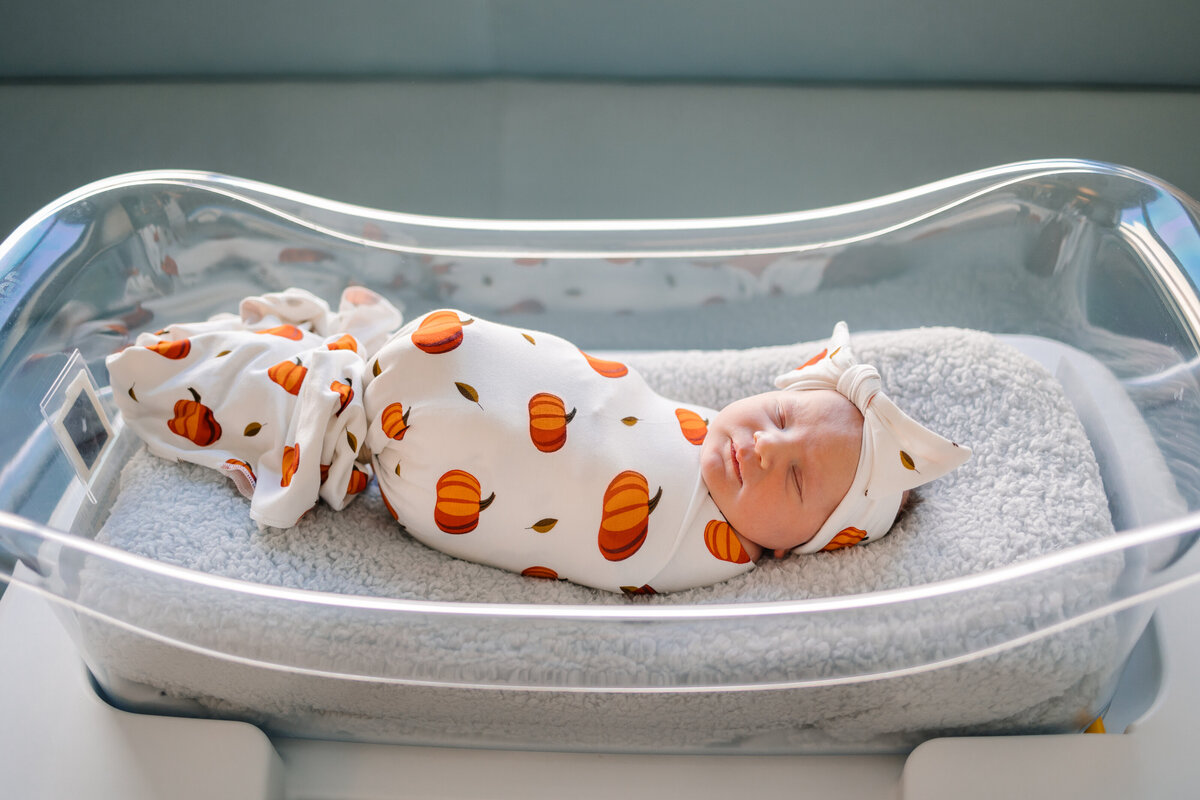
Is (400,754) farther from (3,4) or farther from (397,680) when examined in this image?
(3,4)

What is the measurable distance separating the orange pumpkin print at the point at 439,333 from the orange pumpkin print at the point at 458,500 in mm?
129

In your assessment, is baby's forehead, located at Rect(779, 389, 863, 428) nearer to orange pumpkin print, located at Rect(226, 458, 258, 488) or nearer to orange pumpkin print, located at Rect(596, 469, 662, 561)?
orange pumpkin print, located at Rect(596, 469, 662, 561)

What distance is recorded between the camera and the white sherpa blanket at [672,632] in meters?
0.81

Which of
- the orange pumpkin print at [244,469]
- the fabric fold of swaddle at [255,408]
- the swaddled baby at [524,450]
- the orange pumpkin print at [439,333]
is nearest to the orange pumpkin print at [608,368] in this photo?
the swaddled baby at [524,450]

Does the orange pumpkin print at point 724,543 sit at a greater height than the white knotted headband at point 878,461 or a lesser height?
lesser

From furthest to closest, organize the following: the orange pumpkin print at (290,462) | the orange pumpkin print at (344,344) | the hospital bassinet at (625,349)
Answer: the orange pumpkin print at (344,344)
the orange pumpkin print at (290,462)
the hospital bassinet at (625,349)

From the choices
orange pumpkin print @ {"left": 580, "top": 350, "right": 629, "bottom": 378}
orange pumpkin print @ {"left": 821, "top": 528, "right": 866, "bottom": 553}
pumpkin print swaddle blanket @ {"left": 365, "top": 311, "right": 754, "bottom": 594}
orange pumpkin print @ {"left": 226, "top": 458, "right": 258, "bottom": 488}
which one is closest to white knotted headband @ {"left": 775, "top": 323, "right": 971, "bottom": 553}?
orange pumpkin print @ {"left": 821, "top": 528, "right": 866, "bottom": 553}

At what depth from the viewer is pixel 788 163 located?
5.68 ft

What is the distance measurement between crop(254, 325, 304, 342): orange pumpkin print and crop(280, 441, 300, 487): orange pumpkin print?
5.8 inches

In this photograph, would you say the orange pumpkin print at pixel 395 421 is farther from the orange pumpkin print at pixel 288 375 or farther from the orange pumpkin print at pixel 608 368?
the orange pumpkin print at pixel 608 368

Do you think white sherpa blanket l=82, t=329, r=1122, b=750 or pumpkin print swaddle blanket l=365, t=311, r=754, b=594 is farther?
pumpkin print swaddle blanket l=365, t=311, r=754, b=594

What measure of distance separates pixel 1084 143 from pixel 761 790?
1354mm

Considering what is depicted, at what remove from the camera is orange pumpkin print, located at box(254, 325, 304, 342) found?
1028 mm

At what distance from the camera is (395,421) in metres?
0.95
